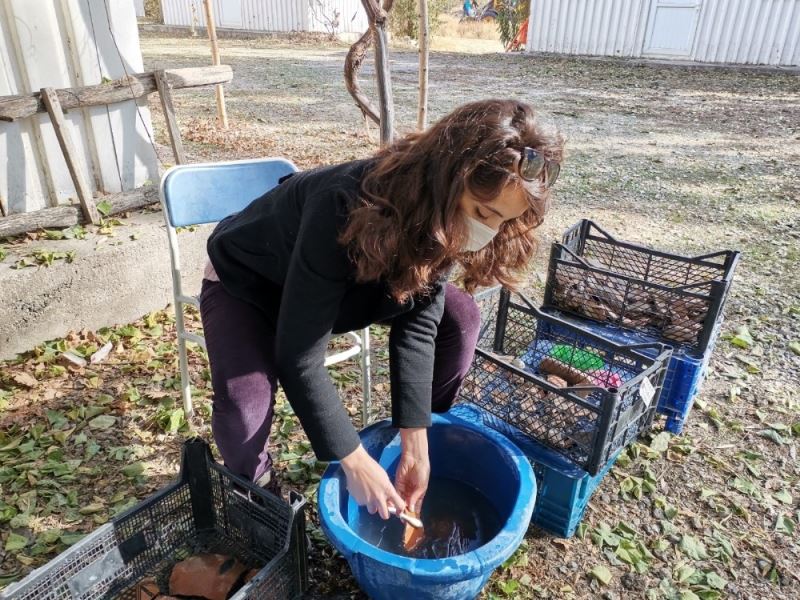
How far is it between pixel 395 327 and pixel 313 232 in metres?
0.47

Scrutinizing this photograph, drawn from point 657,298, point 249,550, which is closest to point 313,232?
point 249,550

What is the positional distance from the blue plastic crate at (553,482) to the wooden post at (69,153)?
7.72 ft

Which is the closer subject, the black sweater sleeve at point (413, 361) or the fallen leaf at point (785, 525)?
the black sweater sleeve at point (413, 361)

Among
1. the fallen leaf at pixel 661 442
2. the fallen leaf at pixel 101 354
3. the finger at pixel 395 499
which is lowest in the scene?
the fallen leaf at pixel 661 442

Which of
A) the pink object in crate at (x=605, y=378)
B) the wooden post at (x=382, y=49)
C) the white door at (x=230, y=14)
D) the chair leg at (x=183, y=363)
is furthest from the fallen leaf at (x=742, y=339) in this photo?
the white door at (x=230, y=14)

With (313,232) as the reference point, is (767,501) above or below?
below

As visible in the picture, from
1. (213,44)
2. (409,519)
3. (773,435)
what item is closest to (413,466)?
(409,519)

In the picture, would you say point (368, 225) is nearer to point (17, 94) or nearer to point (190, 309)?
point (190, 309)

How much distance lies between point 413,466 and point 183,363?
114 cm

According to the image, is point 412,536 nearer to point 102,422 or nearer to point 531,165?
point 531,165

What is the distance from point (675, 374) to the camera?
2500 millimetres

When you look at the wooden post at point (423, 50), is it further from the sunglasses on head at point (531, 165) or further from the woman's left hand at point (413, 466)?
the sunglasses on head at point (531, 165)

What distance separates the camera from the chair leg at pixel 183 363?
2.40 metres

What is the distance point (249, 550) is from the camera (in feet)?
6.25
